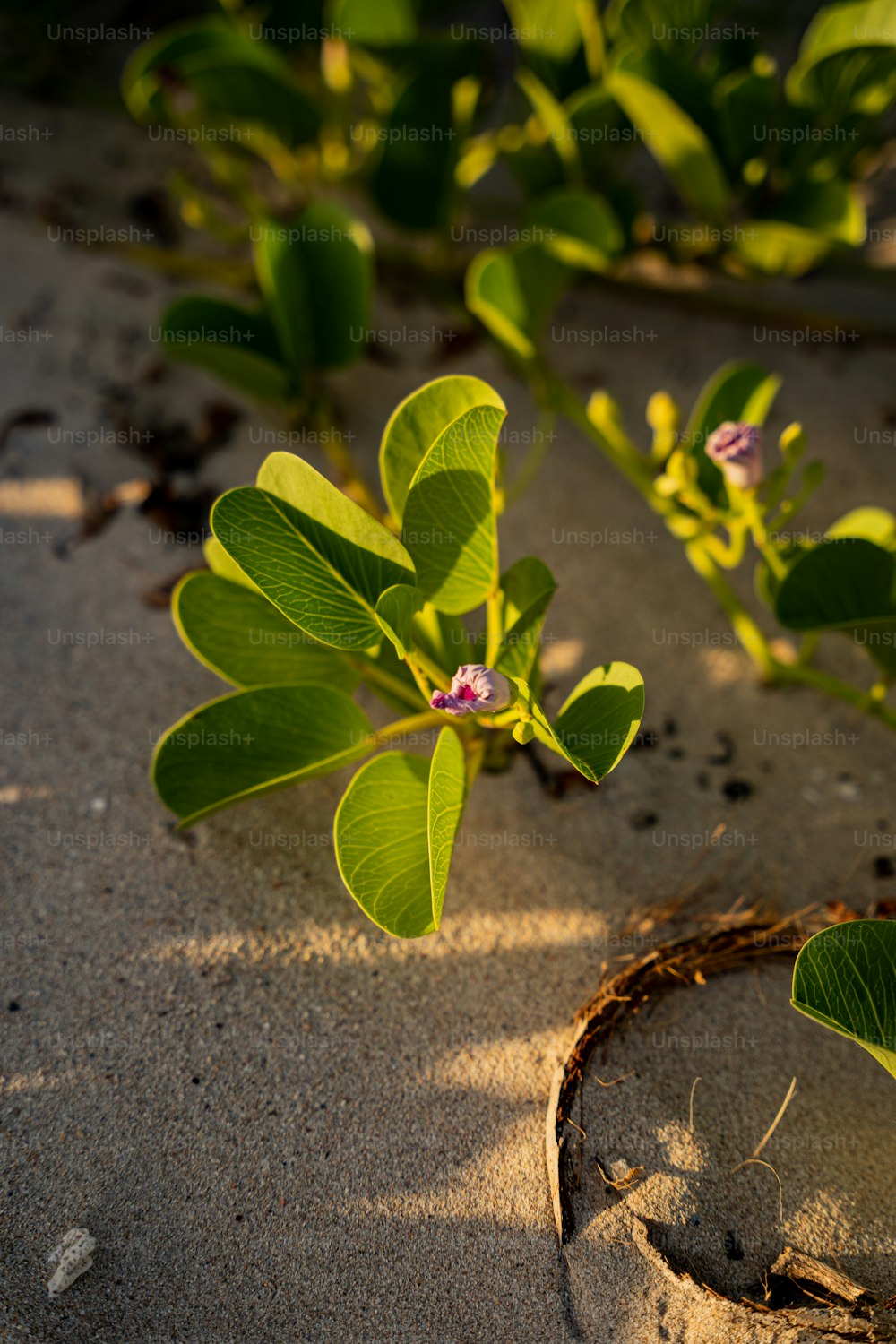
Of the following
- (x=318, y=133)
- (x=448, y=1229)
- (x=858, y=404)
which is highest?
(x=318, y=133)

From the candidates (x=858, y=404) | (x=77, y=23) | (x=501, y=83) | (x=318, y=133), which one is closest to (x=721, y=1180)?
(x=858, y=404)

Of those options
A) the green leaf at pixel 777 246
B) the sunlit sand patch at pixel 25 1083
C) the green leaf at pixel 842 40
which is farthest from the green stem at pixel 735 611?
the sunlit sand patch at pixel 25 1083

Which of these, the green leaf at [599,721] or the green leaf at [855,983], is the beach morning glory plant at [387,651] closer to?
the green leaf at [599,721]

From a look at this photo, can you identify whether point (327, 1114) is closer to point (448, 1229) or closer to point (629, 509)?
point (448, 1229)

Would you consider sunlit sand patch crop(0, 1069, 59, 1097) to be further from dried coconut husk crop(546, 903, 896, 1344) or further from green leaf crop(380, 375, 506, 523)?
green leaf crop(380, 375, 506, 523)

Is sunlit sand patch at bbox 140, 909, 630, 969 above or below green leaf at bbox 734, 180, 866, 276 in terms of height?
below

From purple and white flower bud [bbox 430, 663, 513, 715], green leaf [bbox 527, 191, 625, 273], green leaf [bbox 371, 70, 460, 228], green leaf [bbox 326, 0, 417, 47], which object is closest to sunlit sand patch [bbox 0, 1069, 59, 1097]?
purple and white flower bud [bbox 430, 663, 513, 715]
